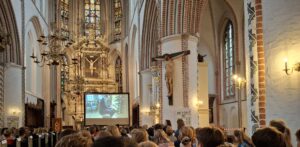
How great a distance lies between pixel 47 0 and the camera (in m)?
38.3

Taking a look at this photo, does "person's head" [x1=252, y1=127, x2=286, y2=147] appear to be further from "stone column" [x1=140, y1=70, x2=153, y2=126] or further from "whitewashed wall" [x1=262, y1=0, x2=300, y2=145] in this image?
"stone column" [x1=140, y1=70, x2=153, y2=126]

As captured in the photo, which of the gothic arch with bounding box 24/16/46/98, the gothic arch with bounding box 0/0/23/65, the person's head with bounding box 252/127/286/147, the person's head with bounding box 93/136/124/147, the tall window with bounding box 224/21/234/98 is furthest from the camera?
the gothic arch with bounding box 24/16/46/98

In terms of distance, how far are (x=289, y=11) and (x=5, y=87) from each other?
60.7ft

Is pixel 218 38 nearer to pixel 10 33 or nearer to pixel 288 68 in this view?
pixel 10 33

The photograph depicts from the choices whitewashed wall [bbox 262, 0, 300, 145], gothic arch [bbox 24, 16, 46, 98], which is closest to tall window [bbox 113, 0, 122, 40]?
gothic arch [bbox 24, 16, 46, 98]

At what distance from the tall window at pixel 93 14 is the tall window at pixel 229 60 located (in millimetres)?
20180

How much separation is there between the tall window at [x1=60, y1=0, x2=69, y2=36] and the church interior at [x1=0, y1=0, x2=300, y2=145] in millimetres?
285

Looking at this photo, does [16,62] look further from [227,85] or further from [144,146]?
[144,146]

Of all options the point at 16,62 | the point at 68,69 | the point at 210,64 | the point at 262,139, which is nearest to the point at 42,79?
the point at 68,69

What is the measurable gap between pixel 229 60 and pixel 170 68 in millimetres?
8518

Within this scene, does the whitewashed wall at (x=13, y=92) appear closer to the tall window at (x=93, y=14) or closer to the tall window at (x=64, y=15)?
the tall window at (x=64, y=15)

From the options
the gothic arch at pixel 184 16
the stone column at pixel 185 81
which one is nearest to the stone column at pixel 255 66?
the stone column at pixel 185 81

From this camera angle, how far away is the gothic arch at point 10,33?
23.6m

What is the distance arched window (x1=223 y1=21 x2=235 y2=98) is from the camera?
26.4 m
